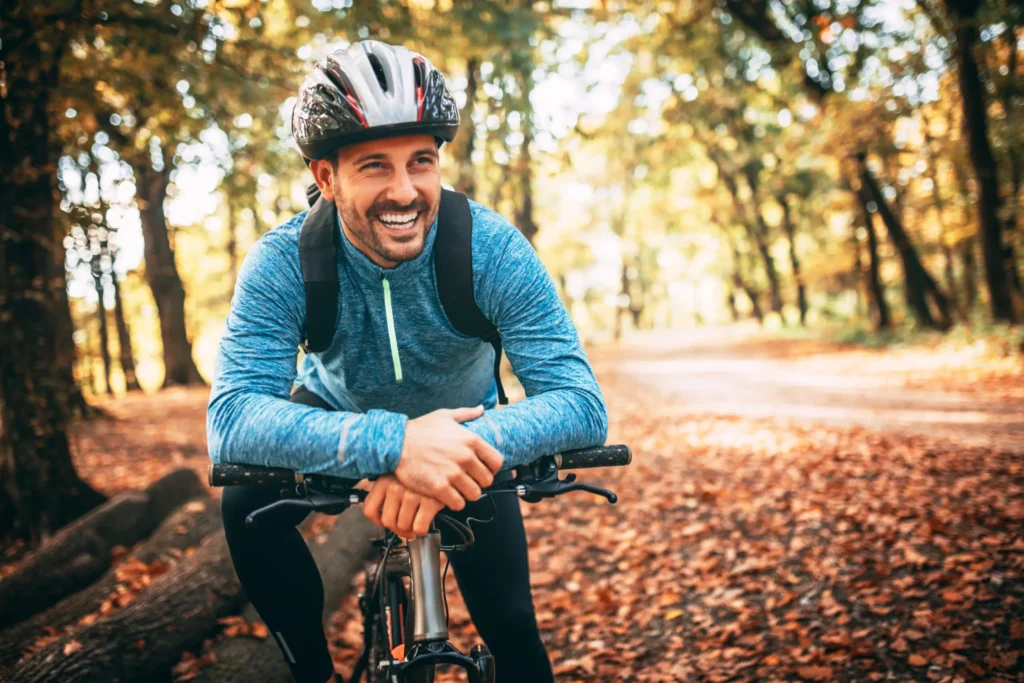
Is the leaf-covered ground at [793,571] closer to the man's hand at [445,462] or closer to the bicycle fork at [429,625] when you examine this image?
the bicycle fork at [429,625]

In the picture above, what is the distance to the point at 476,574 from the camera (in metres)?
2.00

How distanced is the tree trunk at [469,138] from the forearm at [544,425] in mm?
8667

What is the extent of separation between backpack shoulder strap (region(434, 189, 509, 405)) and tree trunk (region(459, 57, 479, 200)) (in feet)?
27.0

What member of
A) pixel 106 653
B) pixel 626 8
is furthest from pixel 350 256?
pixel 626 8

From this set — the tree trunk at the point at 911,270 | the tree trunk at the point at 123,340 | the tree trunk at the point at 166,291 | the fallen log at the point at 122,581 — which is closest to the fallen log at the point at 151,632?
the fallen log at the point at 122,581

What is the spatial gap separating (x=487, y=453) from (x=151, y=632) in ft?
9.82

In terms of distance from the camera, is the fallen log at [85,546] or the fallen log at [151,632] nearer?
the fallen log at [151,632]

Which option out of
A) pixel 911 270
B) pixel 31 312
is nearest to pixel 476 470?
pixel 31 312

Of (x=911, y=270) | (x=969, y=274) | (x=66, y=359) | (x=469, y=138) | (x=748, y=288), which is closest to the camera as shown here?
(x=66, y=359)

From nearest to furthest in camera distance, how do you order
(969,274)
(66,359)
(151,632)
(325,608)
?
(151,632), (325,608), (66,359), (969,274)

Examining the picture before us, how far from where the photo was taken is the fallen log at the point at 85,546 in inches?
172

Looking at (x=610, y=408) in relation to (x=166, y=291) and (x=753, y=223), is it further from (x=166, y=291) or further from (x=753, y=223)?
(x=753, y=223)

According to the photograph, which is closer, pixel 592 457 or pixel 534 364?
pixel 592 457

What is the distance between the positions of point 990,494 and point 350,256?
5187mm
